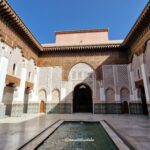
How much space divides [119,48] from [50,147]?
9.51m

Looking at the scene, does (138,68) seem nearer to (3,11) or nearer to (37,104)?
(37,104)

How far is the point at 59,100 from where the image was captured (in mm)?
10125

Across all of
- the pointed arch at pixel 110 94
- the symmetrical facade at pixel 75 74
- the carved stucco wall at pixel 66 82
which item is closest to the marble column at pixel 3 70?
the symmetrical facade at pixel 75 74

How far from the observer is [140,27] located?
7.59m

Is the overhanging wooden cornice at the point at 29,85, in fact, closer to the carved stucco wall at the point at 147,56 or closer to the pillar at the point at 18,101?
the pillar at the point at 18,101

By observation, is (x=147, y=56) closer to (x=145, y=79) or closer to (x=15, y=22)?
(x=145, y=79)

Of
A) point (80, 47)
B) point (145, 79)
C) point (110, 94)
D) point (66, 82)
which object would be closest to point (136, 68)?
point (145, 79)

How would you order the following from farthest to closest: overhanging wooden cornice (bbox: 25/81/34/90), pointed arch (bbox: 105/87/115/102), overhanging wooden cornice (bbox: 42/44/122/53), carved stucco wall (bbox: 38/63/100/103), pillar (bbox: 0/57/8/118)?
1. overhanging wooden cornice (bbox: 42/44/122/53)
2. carved stucco wall (bbox: 38/63/100/103)
3. pointed arch (bbox: 105/87/115/102)
4. overhanging wooden cornice (bbox: 25/81/34/90)
5. pillar (bbox: 0/57/8/118)

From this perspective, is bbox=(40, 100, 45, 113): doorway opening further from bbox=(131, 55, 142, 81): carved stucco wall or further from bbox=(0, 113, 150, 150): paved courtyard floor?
bbox=(131, 55, 142, 81): carved stucco wall

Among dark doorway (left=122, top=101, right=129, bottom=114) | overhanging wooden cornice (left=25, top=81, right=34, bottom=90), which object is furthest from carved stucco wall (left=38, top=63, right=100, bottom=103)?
dark doorway (left=122, top=101, right=129, bottom=114)

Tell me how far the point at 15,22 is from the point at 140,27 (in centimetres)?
739

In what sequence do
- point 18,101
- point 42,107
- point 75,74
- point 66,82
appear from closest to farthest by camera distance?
point 18,101 < point 42,107 < point 66,82 < point 75,74

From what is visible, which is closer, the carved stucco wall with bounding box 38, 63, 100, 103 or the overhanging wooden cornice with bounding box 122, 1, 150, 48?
the overhanging wooden cornice with bounding box 122, 1, 150, 48

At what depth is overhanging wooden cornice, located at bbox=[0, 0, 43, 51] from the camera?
618cm
